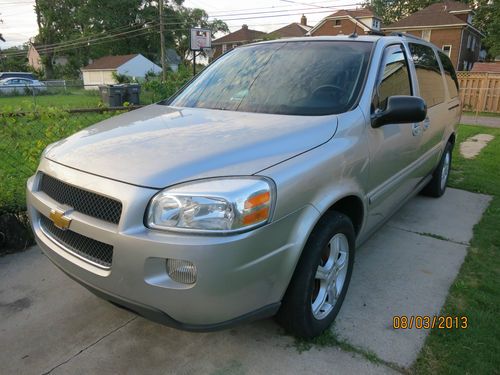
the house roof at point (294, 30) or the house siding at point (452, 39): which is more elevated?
the house roof at point (294, 30)

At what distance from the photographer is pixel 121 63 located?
48500 mm

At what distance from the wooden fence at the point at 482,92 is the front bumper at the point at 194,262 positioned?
18.2 m

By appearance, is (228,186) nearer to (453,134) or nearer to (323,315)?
(323,315)

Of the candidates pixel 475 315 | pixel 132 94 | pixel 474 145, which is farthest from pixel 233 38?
pixel 475 315

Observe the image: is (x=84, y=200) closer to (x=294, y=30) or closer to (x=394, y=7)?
(x=294, y=30)

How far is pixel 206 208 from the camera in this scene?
6.03ft

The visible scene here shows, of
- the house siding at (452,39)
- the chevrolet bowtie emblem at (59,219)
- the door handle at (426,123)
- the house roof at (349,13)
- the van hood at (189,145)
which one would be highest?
the house roof at (349,13)

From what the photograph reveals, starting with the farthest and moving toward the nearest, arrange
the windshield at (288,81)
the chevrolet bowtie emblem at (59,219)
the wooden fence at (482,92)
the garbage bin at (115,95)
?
the garbage bin at (115,95), the wooden fence at (482,92), the windshield at (288,81), the chevrolet bowtie emblem at (59,219)

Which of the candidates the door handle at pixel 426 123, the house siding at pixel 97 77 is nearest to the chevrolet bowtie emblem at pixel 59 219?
the door handle at pixel 426 123

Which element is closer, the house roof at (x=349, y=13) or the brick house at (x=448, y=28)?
the brick house at (x=448, y=28)

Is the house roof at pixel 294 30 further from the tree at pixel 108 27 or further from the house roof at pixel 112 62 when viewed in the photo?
the house roof at pixel 112 62

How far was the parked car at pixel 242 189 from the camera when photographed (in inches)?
72.4

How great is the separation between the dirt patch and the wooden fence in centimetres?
818

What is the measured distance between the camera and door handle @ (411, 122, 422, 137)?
3.45 m
